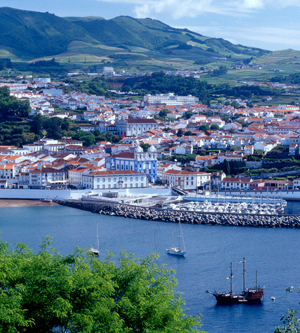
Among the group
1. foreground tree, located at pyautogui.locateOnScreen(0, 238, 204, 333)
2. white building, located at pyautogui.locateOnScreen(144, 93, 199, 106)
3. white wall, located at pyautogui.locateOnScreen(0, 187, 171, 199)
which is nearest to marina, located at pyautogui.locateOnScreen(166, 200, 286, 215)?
white wall, located at pyautogui.locateOnScreen(0, 187, 171, 199)

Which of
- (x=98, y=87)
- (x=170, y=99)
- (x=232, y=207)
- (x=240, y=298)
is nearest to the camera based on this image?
(x=240, y=298)

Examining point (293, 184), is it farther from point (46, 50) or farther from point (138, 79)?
point (46, 50)

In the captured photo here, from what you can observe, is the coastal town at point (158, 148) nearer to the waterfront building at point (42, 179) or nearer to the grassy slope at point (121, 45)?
the waterfront building at point (42, 179)

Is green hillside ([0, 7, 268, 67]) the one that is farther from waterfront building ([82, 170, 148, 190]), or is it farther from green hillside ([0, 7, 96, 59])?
waterfront building ([82, 170, 148, 190])

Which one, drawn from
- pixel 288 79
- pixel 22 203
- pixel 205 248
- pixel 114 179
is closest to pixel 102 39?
pixel 288 79

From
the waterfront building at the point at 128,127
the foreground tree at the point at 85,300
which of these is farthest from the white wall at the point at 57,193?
the foreground tree at the point at 85,300

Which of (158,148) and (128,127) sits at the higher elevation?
(128,127)

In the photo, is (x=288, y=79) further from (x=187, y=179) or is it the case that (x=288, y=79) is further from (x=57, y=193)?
(x=57, y=193)

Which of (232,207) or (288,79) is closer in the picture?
(232,207)
